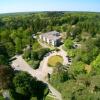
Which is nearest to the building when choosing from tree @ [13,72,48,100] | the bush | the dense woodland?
the dense woodland

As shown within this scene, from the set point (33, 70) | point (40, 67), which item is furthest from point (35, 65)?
point (33, 70)

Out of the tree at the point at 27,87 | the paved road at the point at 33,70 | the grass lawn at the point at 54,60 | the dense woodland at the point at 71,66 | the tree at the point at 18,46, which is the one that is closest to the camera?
the dense woodland at the point at 71,66

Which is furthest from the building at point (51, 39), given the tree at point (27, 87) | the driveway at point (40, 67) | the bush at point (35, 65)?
the tree at point (27, 87)

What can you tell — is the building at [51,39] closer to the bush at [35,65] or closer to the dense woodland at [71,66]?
the dense woodland at [71,66]

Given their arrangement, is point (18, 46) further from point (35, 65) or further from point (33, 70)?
point (33, 70)

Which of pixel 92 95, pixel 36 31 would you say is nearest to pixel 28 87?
A: pixel 92 95

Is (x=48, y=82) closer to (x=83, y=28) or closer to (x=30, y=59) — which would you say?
(x=30, y=59)

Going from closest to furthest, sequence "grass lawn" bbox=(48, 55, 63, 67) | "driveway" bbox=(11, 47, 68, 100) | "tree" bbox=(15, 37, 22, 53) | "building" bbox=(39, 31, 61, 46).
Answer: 1. "driveway" bbox=(11, 47, 68, 100)
2. "grass lawn" bbox=(48, 55, 63, 67)
3. "tree" bbox=(15, 37, 22, 53)
4. "building" bbox=(39, 31, 61, 46)

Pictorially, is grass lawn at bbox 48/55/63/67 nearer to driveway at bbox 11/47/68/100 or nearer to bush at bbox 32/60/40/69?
driveway at bbox 11/47/68/100

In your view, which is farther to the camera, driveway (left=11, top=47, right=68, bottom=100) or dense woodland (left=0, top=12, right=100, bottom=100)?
driveway (left=11, top=47, right=68, bottom=100)

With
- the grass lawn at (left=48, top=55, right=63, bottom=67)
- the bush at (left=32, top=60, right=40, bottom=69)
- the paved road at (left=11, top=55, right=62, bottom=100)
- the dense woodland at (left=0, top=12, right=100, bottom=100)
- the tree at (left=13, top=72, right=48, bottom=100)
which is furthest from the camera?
the grass lawn at (left=48, top=55, right=63, bottom=67)

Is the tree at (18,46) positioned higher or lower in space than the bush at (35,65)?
higher
